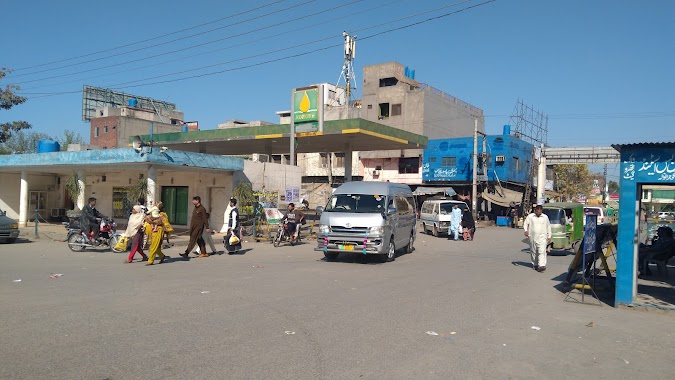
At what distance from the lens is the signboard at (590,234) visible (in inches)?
389

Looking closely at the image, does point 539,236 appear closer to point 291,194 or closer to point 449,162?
point 291,194

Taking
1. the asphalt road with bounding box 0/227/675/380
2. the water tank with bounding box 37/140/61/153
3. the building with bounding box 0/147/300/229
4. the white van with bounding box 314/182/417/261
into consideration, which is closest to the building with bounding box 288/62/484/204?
the building with bounding box 0/147/300/229

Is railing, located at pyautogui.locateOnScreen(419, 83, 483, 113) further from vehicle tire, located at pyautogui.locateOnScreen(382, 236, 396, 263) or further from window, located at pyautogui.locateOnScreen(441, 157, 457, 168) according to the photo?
vehicle tire, located at pyautogui.locateOnScreen(382, 236, 396, 263)

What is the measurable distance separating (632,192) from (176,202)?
22.5 m

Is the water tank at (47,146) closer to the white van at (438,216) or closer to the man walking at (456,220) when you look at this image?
the white van at (438,216)

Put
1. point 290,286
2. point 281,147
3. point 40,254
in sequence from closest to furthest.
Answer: point 290,286 < point 40,254 < point 281,147

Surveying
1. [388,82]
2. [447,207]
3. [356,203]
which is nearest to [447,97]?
[388,82]

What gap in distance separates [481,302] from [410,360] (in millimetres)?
3942

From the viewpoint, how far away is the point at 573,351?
6332 millimetres

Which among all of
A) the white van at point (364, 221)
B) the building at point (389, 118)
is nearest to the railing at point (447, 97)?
the building at point (389, 118)

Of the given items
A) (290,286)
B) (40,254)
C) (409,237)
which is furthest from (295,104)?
(290,286)

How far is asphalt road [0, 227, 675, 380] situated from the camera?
538 cm

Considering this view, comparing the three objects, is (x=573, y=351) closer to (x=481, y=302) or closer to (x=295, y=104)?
(x=481, y=302)

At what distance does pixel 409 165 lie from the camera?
48.4m
